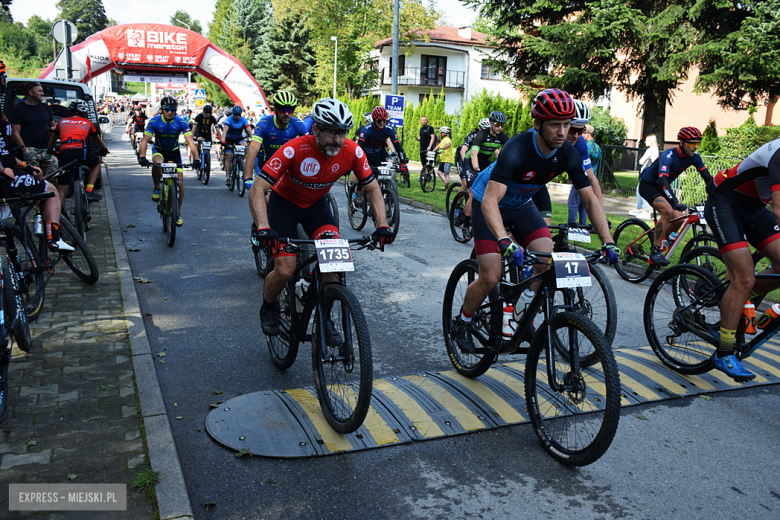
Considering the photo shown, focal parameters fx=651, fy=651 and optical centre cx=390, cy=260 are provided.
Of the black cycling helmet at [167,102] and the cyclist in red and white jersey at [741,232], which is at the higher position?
the black cycling helmet at [167,102]

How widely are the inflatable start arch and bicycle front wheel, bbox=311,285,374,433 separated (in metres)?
29.2

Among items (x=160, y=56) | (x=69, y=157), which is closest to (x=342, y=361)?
(x=69, y=157)

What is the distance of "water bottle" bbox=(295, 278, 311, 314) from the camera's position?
4.82 metres

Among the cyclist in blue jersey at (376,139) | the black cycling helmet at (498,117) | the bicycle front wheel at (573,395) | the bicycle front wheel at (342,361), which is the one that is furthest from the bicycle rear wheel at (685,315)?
the cyclist in blue jersey at (376,139)

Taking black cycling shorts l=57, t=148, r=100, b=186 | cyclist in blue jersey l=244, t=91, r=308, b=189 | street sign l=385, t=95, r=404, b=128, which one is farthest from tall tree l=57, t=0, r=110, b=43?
cyclist in blue jersey l=244, t=91, r=308, b=189

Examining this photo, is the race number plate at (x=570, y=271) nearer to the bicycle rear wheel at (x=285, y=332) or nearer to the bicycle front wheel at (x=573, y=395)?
the bicycle front wheel at (x=573, y=395)

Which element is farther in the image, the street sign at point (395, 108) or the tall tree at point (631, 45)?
→ the street sign at point (395, 108)

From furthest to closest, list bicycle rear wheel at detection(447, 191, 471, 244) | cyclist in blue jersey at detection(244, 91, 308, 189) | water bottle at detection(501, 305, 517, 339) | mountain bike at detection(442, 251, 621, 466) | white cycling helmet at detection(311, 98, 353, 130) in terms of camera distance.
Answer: bicycle rear wheel at detection(447, 191, 471, 244) < cyclist in blue jersey at detection(244, 91, 308, 189) < water bottle at detection(501, 305, 517, 339) < white cycling helmet at detection(311, 98, 353, 130) < mountain bike at detection(442, 251, 621, 466)

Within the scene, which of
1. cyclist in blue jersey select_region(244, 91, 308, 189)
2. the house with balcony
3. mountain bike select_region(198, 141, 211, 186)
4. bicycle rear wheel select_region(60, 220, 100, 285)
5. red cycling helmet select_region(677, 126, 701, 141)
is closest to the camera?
bicycle rear wheel select_region(60, 220, 100, 285)

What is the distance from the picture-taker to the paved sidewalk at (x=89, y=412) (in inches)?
133

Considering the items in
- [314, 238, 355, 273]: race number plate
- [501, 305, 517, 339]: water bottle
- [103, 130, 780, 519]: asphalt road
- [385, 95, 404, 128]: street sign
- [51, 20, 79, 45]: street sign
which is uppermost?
[51, 20, 79, 45]: street sign

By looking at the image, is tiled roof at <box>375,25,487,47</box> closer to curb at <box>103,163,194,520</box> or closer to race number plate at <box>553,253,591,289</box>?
curb at <box>103,163,194,520</box>

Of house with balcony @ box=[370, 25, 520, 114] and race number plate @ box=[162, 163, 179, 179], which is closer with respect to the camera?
race number plate @ box=[162, 163, 179, 179]

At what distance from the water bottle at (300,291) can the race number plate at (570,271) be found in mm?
1851
